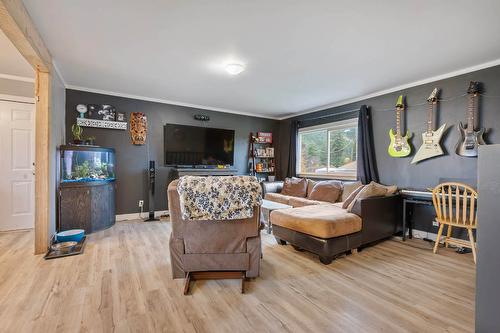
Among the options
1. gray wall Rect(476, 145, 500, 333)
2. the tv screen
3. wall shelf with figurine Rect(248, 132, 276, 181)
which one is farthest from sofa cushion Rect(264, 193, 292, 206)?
gray wall Rect(476, 145, 500, 333)

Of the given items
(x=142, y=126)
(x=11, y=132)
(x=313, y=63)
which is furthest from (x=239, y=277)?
(x=11, y=132)

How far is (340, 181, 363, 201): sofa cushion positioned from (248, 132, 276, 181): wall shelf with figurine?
79.8 inches

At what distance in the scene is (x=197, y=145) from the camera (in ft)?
17.3

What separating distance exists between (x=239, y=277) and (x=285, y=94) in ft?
10.9

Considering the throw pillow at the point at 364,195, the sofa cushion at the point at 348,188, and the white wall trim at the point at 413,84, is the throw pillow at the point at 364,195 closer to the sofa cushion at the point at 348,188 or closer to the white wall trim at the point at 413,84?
the sofa cushion at the point at 348,188

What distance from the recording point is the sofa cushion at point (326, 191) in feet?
14.9

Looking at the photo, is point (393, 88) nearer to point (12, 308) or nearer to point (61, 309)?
point (61, 309)

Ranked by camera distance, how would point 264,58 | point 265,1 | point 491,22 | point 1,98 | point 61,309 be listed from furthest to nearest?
1. point 1,98
2. point 264,58
3. point 491,22
4. point 265,1
5. point 61,309

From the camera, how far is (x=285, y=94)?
178 inches

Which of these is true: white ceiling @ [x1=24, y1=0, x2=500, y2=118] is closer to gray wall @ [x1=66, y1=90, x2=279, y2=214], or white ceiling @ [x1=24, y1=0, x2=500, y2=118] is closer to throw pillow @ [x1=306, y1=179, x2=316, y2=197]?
gray wall @ [x1=66, y1=90, x2=279, y2=214]

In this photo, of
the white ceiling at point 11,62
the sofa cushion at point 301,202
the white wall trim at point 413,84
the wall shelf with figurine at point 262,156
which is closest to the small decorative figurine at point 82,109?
the white ceiling at point 11,62

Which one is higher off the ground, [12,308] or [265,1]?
[265,1]

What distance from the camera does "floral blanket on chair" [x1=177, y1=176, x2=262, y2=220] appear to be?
206 centimetres

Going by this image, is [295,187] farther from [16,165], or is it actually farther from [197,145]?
[16,165]
